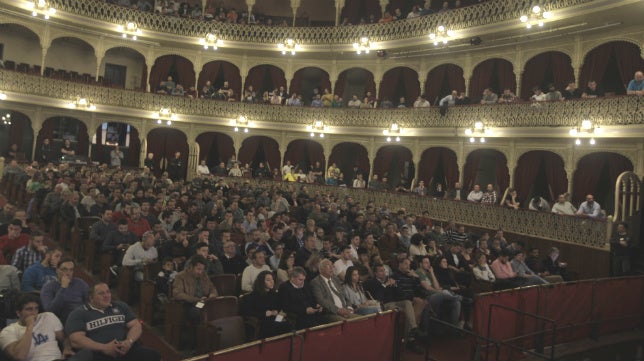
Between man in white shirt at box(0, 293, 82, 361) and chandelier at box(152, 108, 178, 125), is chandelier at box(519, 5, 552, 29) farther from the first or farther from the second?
man in white shirt at box(0, 293, 82, 361)

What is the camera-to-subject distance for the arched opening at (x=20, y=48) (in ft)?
72.1

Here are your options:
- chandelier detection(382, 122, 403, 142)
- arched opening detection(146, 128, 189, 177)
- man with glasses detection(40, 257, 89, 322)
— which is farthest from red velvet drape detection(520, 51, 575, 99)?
man with glasses detection(40, 257, 89, 322)

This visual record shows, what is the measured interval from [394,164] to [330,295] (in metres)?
17.8

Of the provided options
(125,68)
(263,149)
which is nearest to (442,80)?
(263,149)

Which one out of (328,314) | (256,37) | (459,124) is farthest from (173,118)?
(328,314)

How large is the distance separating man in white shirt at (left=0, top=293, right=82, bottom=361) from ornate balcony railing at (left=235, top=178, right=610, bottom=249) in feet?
40.6

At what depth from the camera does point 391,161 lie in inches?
935

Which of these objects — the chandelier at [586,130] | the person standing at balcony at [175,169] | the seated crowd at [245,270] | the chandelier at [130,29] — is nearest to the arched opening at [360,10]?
the chandelier at [130,29]

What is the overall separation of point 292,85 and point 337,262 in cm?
1890

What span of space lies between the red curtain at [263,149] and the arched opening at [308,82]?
286cm

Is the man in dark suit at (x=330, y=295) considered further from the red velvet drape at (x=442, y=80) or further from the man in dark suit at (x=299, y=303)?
the red velvet drape at (x=442, y=80)

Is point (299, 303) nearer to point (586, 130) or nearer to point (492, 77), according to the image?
point (586, 130)

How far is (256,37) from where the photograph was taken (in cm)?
2358

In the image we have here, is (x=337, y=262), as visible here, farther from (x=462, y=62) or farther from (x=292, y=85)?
(x=292, y=85)
